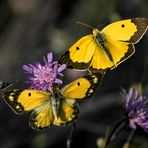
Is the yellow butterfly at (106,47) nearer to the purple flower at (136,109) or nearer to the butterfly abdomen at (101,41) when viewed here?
the butterfly abdomen at (101,41)

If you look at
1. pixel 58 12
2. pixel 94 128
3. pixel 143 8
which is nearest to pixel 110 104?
pixel 94 128

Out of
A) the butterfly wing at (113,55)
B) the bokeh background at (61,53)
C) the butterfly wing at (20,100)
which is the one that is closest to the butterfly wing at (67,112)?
the butterfly wing at (20,100)

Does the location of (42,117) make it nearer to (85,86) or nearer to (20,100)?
(20,100)

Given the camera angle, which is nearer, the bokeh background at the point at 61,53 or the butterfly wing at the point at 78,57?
the butterfly wing at the point at 78,57

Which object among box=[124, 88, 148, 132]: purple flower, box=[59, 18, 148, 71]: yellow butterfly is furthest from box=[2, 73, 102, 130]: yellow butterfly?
box=[124, 88, 148, 132]: purple flower

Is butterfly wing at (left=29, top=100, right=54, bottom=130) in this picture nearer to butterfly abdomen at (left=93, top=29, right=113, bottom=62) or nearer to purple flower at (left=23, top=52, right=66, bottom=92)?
purple flower at (left=23, top=52, right=66, bottom=92)

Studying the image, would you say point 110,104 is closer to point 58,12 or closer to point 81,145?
point 81,145
